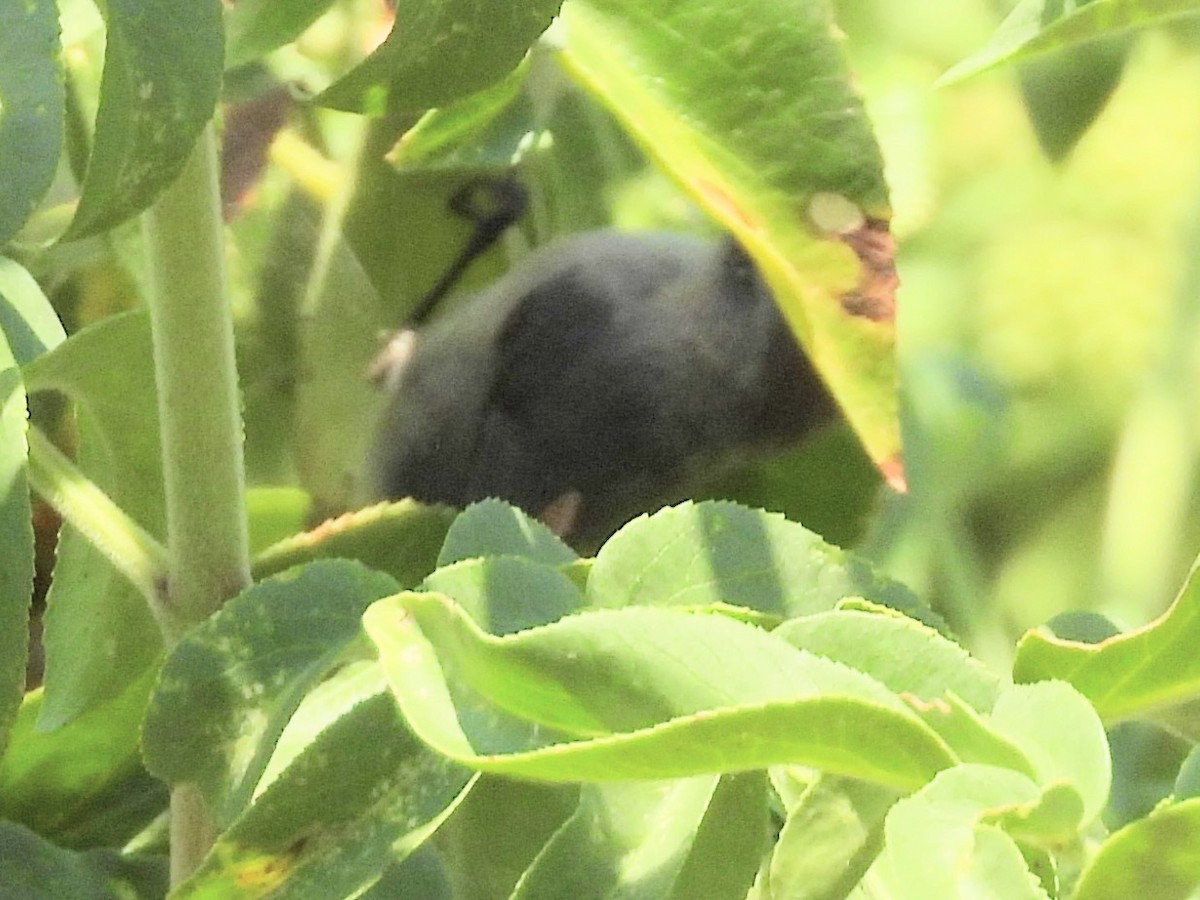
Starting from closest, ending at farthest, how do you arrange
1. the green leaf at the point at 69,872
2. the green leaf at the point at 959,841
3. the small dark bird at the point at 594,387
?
the green leaf at the point at 959,841, the green leaf at the point at 69,872, the small dark bird at the point at 594,387

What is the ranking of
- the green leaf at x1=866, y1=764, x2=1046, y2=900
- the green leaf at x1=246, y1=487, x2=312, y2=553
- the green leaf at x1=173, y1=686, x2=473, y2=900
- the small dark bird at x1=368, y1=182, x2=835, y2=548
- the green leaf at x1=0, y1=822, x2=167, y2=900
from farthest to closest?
the small dark bird at x1=368, y1=182, x2=835, y2=548, the green leaf at x1=246, y1=487, x2=312, y2=553, the green leaf at x1=0, y1=822, x2=167, y2=900, the green leaf at x1=173, y1=686, x2=473, y2=900, the green leaf at x1=866, y1=764, x2=1046, y2=900

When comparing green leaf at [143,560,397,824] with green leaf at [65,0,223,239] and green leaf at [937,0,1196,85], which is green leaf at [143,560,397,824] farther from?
green leaf at [937,0,1196,85]

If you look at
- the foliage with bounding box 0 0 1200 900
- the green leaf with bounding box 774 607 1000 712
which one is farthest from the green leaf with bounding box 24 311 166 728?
the green leaf with bounding box 774 607 1000 712

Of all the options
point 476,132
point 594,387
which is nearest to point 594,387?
point 594,387

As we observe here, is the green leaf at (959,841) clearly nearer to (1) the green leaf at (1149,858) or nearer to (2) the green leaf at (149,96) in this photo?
(1) the green leaf at (1149,858)

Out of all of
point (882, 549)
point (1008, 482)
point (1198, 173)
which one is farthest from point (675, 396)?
point (1198, 173)

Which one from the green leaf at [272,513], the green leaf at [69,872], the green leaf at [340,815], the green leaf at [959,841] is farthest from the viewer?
the green leaf at [272,513]

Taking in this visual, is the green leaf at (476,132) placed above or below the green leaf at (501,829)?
above

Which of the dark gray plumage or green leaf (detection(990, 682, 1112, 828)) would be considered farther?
the dark gray plumage

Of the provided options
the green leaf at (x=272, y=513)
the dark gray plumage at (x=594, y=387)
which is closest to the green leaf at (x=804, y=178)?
the green leaf at (x=272, y=513)
